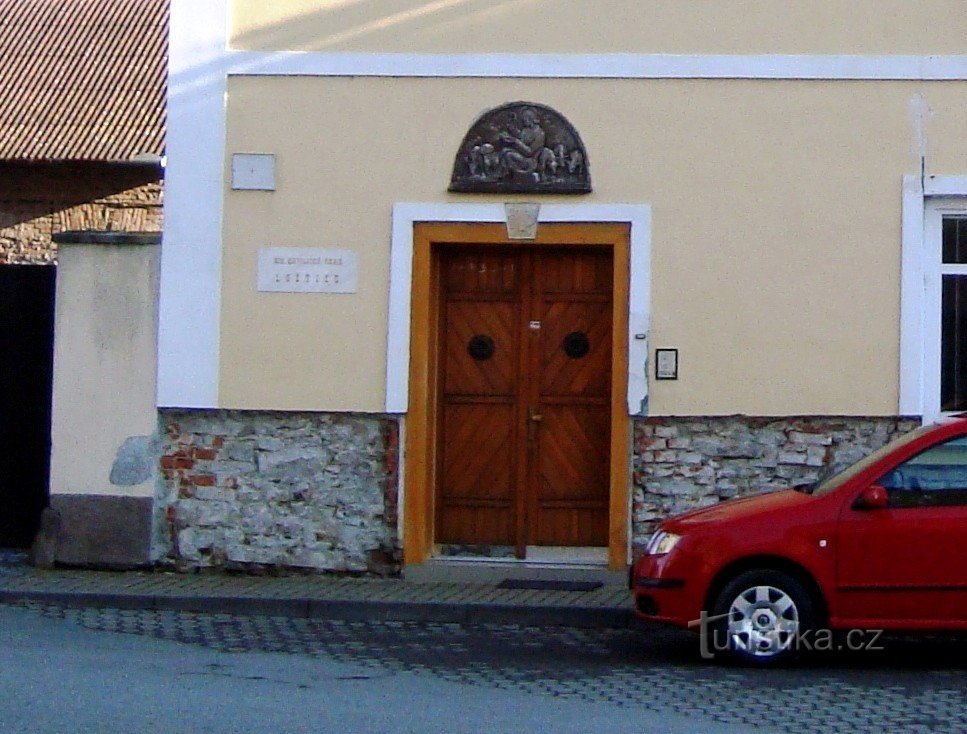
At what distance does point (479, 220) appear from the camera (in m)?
11.9

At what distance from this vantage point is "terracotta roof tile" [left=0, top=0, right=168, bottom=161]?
21703 millimetres

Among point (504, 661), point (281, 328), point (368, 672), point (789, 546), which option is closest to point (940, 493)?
point (789, 546)

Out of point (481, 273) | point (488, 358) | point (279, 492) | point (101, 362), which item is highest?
point (481, 273)

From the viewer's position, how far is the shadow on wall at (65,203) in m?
22.3

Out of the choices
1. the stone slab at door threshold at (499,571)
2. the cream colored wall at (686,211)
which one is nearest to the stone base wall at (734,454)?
the cream colored wall at (686,211)

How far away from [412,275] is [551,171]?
132cm

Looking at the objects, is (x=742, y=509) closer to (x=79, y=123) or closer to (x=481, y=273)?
(x=481, y=273)

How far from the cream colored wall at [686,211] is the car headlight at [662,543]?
278 centimetres

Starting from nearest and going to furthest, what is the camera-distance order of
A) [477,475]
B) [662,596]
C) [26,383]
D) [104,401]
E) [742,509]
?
[662,596], [742,509], [104,401], [477,475], [26,383]

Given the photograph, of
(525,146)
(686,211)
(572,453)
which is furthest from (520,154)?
(572,453)

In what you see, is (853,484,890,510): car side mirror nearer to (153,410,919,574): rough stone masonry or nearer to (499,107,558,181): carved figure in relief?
(153,410,919,574): rough stone masonry

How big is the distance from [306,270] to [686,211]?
115 inches

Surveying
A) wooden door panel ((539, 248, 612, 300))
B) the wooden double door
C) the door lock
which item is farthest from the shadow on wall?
the door lock

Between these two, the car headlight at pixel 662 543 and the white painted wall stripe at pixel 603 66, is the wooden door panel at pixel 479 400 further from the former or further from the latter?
the car headlight at pixel 662 543
